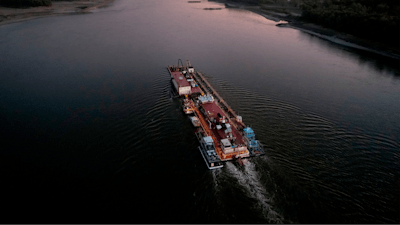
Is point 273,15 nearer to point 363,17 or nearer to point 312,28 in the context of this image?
point 312,28

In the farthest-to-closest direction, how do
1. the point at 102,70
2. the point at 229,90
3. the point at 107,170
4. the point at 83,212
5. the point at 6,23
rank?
the point at 6,23 → the point at 102,70 → the point at 229,90 → the point at 107,170 → the point at 83,212

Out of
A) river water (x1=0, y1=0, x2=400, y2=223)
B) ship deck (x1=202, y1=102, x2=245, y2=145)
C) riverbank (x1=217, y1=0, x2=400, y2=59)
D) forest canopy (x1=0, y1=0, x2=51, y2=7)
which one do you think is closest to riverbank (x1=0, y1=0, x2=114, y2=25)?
forest canopy (x1=0, y1=0, x2=51, y2=7)

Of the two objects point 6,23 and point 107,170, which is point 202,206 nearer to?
point 107,170

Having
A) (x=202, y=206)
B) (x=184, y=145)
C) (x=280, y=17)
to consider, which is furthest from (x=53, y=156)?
(x=280, y=17)

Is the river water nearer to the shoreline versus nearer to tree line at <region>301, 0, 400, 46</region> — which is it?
the shoreline

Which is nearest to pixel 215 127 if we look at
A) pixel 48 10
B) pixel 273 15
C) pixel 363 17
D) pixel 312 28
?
pixel 363 17

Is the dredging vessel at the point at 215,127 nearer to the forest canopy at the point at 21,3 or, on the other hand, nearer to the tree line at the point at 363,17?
the tree line at the point at 363,17
